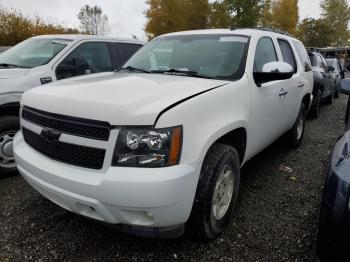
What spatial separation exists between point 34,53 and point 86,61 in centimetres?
74

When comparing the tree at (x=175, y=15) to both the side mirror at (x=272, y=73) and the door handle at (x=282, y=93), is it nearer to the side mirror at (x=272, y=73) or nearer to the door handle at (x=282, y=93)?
the door handle at (x=282, y=93)

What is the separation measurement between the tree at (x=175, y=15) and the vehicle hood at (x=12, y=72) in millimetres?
23372

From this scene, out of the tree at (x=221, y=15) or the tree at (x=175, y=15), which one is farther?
the tree at (x=175, y=15)

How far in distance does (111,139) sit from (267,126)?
1990 mm

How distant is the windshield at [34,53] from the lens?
15.1ft

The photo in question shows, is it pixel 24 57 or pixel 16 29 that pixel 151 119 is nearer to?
pixel 24 57

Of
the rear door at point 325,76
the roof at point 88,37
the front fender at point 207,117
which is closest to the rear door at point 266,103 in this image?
the front fender at point 207,117

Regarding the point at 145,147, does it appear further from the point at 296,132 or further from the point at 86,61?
the point at 296,132

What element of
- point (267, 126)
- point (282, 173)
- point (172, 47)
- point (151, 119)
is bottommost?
point (282, 173)

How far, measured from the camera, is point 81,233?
9.43ft

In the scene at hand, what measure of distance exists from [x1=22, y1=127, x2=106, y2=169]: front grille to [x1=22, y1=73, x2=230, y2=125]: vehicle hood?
23cm

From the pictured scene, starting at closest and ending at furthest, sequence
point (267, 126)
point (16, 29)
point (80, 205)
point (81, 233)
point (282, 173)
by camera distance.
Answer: point (80, 205) → point (81, 233) → point (267, 126) → point (282, 173) → point (16, 29)

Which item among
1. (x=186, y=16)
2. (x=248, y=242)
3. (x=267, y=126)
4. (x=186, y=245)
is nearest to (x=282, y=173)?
(x=267, y=126)

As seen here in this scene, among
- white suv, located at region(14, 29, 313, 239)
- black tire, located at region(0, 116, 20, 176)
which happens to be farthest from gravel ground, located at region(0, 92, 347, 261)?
white suv, located at region(14, 29, 313, 239)
